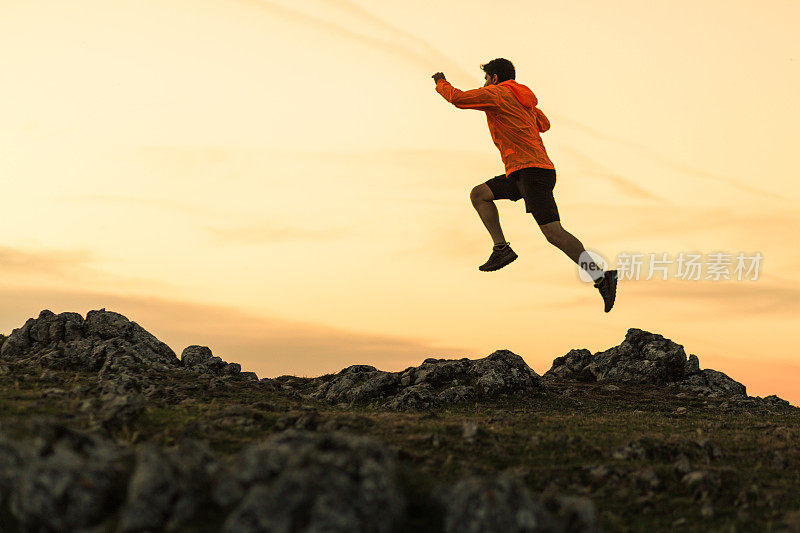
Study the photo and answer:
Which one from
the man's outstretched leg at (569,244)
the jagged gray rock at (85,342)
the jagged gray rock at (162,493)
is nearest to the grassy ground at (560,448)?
the jagged gray rock at (162,493)

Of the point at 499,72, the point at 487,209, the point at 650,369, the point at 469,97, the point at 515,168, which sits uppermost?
the point at 499,72

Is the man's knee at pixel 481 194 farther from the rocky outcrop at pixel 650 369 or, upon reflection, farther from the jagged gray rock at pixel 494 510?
the rocky outcrop at pixel 650 369

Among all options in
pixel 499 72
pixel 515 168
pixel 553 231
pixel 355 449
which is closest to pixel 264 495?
pixel 355 449

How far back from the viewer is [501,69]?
58.7 feet

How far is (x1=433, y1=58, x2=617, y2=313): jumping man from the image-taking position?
16625 millimetres

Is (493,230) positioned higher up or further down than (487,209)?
further down

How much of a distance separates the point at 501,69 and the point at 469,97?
2059 millimetres

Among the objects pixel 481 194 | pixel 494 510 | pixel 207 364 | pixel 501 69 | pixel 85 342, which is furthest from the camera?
pixel 207 364

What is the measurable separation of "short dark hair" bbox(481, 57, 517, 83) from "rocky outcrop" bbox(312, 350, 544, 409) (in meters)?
9.54

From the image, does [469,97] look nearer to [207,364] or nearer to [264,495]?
[264,495]

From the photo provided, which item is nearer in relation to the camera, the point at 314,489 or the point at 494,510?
the point at 314,489

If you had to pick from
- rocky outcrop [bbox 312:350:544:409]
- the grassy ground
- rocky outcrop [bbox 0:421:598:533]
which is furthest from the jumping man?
rocky outcrop [bbox 0:421:598:533]

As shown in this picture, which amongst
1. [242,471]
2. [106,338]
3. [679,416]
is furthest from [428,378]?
[242,471]

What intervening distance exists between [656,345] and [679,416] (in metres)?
9.85
